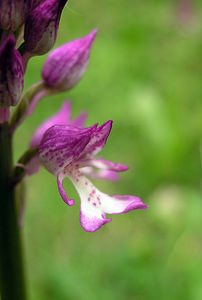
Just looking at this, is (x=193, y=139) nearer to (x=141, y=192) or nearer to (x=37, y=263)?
(x=141, y=192)

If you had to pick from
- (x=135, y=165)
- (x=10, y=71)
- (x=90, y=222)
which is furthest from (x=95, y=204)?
(x=135, y=165)

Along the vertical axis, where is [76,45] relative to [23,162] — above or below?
above

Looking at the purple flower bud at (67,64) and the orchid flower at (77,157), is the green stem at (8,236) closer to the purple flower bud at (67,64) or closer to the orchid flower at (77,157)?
the orchid flower at (77,157)

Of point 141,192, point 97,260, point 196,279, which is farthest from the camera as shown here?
point 141,192

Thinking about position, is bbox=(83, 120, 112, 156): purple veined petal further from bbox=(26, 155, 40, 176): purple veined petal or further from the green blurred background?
the green blurred background

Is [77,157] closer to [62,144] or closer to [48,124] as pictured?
[62,144]

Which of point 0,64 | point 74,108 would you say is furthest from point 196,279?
point 74,108

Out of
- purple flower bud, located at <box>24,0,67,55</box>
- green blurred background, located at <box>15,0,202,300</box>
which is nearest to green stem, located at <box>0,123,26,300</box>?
purple flower bud, located at <box>24,0,67,55</box>
